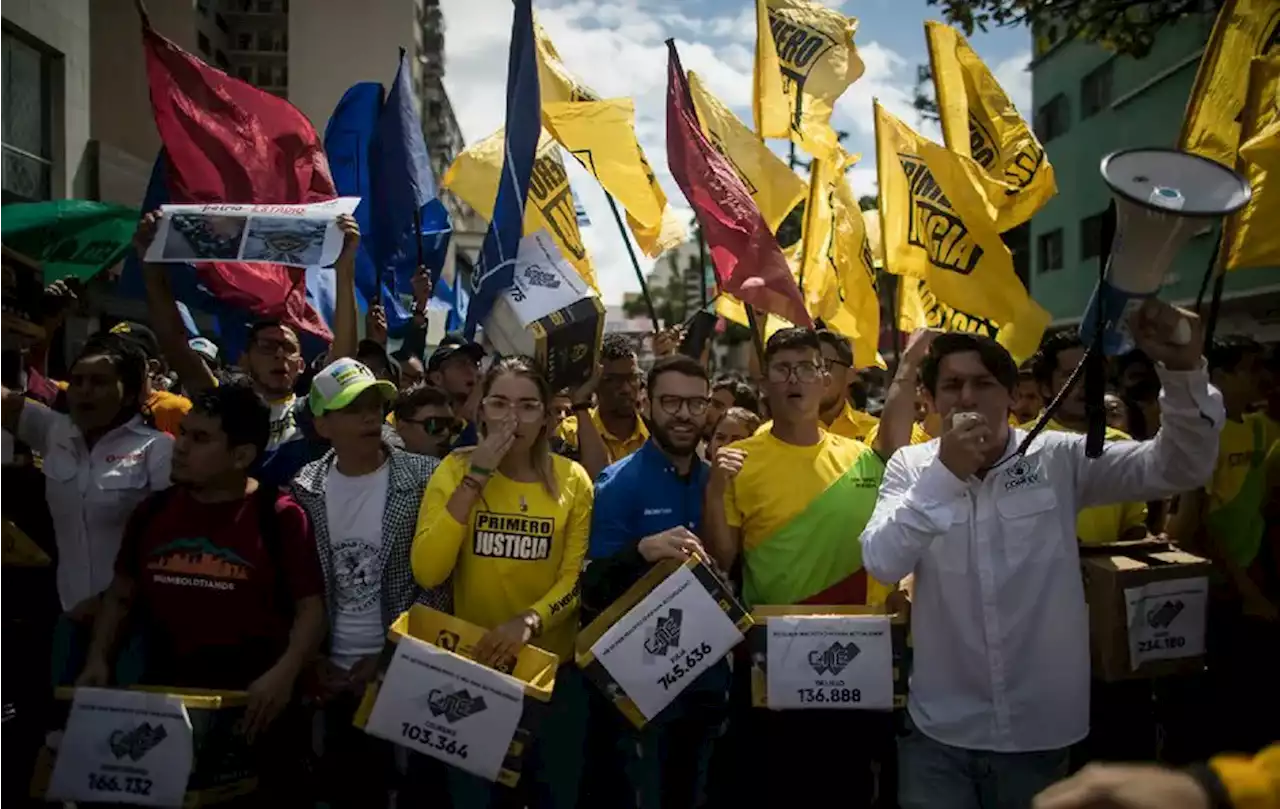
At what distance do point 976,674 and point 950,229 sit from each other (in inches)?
116

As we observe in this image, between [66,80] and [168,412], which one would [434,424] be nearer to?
[168,412]

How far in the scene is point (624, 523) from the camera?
3.60 metres

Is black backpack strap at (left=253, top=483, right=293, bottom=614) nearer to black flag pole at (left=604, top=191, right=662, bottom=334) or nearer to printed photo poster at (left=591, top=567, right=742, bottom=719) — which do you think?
printed photo poster at (left=591, top=567, right=742, bottom=719)

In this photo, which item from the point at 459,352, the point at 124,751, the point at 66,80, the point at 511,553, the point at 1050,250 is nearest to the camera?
the point at 124,751

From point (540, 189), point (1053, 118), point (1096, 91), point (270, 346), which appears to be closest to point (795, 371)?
point (270, 346)

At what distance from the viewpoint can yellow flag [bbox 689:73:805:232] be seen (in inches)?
242

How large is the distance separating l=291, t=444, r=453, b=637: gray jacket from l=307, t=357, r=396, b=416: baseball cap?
1.01 feet

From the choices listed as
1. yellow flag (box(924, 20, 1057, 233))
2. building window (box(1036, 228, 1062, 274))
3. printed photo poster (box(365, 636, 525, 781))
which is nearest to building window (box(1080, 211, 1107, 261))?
building window (box(1036, 228, 1062, 274))

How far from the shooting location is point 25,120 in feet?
41.7

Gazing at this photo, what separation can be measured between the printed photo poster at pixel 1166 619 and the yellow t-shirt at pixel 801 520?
0.81m

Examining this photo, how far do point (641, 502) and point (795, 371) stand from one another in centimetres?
77

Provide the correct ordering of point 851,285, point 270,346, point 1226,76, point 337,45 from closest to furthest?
point 1226,76, point 270,346, point 851,285, point 337,45

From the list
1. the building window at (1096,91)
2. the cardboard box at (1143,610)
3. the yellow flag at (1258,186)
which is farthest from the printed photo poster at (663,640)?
the building window at (1096,91)

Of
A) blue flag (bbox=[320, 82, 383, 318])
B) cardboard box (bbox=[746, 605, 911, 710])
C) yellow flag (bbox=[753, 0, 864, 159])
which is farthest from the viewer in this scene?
blue flag (bbox=[320, 82, 383, 318])
